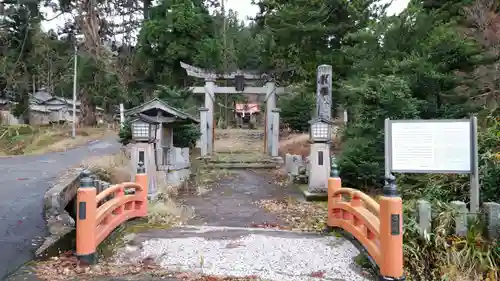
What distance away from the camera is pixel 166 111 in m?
9.66

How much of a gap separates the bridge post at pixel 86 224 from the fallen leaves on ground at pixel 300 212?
128 inches

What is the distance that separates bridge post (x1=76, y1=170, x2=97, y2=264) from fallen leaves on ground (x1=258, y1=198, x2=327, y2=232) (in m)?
3.25

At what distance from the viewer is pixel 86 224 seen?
411 cm

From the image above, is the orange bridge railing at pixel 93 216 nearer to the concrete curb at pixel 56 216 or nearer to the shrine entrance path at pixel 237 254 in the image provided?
the shrine entrance path at pixel 237 254

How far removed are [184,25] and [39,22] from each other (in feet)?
39.0

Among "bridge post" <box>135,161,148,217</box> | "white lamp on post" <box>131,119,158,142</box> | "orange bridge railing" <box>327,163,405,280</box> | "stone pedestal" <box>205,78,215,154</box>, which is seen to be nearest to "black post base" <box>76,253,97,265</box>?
"bridge post" <box>135,161,148,217</box>

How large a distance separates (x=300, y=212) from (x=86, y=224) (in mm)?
4324

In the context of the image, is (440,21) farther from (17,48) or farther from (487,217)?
(17,48)

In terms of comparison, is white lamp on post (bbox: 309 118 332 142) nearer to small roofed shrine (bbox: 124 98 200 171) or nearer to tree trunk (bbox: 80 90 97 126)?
small roofed shrine (bbox: 124 98 200 171)

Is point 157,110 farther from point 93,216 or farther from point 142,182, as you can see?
point 93,216

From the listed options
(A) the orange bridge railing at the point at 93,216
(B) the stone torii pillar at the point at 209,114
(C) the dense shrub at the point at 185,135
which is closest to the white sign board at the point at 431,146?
(A) the orange bridge railing at the point at 93,216

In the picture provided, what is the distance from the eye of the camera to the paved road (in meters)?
4.84

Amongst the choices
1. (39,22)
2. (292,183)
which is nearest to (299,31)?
(292,183)

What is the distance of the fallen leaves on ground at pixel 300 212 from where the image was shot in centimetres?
629
